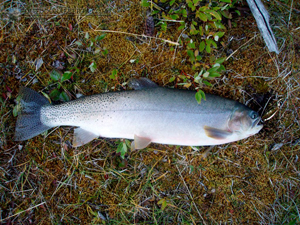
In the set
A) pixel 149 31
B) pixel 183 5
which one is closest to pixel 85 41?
pixel 149 31

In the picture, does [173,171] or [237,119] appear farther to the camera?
[173,171]

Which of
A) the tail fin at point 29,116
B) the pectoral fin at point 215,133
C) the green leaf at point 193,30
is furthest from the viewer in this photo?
the tail fin at point 29,116

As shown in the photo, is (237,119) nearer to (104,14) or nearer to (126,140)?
Answer: (126,140)

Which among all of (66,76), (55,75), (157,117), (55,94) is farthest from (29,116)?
(157,117)

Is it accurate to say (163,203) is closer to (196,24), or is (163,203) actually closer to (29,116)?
(29,116)

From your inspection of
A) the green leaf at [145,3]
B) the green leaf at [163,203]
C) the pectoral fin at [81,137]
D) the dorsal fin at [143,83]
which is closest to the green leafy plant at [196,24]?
the green leaf at [145,3]

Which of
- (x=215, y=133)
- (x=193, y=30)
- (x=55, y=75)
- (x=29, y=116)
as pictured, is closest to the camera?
(x=215, y=133)

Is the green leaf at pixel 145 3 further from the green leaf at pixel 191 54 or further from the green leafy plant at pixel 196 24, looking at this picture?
the green leaf at pixel 191 54
